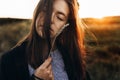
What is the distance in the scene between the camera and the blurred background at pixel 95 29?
2141mm

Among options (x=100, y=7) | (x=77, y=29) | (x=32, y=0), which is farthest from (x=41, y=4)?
(x=100, y=7)

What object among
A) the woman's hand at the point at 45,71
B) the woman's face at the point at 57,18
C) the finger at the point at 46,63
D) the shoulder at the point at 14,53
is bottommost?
the woman's hand at the point at 45,71

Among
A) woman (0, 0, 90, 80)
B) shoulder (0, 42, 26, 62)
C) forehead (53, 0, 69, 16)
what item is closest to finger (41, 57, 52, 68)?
woman (0, 0, 90, 80)

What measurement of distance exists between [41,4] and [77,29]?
246 mm

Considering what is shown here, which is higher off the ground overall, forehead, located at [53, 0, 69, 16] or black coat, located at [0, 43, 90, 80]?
forehead, located at [53, 0, 69, 16]

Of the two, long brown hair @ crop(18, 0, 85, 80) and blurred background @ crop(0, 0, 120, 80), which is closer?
long brown hair @ crop(18, 0, 85, 80)

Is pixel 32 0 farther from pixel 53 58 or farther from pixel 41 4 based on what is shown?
pixel 53 58

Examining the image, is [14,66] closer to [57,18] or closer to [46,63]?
[46,63]

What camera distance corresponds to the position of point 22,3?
85.3 inches

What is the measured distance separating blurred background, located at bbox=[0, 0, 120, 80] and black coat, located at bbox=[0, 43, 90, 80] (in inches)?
4.0

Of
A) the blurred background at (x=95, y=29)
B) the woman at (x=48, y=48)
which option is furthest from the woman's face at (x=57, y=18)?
the blurred background at (x=95, y=29)

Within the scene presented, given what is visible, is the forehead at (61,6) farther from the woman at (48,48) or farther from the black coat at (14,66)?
the black coat at (14,66)

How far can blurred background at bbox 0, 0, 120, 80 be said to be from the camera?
214 centimetres

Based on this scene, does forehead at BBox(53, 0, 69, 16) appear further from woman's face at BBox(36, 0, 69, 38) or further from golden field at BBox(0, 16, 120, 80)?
golden field at BBox(0, 16, 120, 80)
